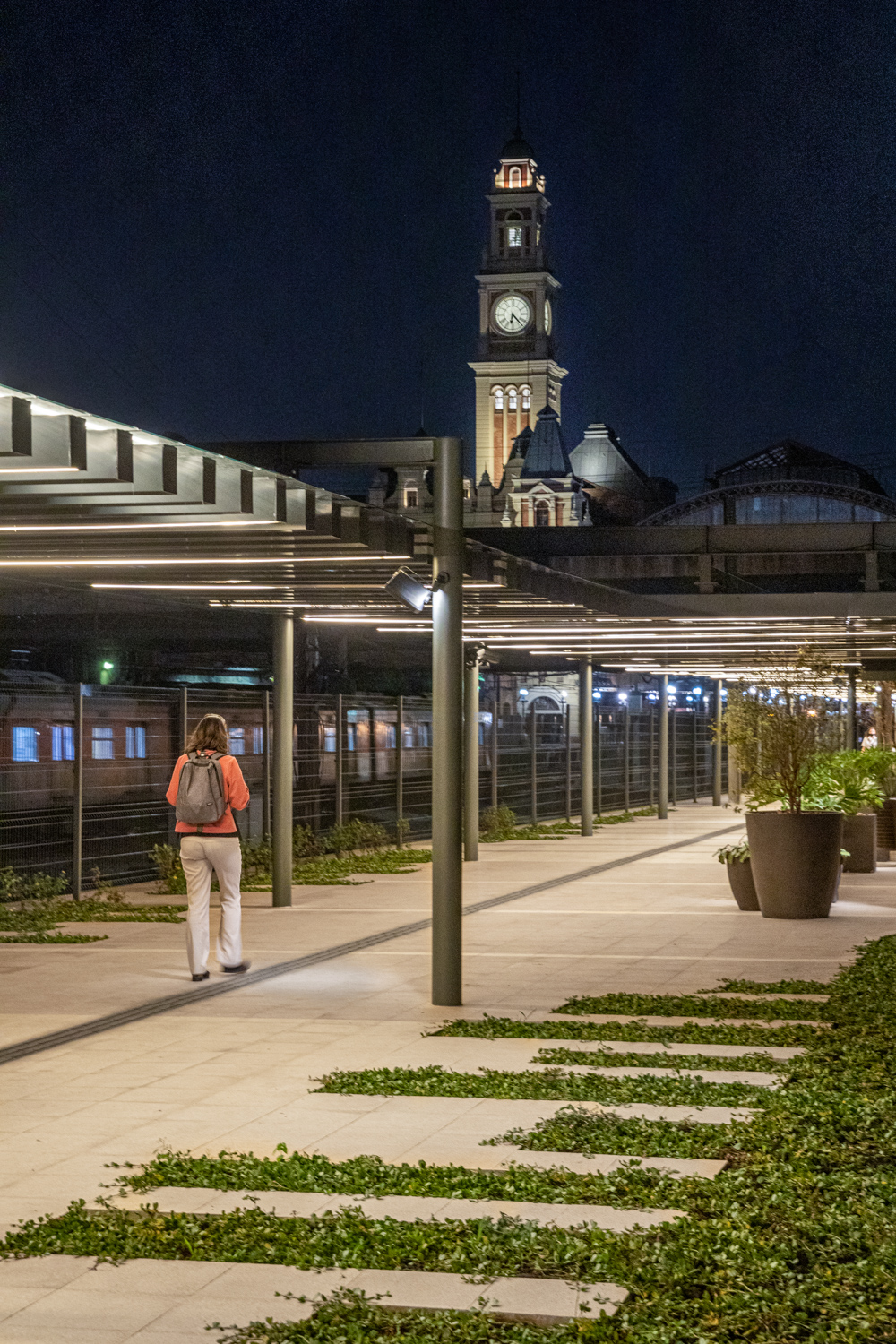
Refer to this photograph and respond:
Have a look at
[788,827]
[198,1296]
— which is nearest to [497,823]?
[788,827]

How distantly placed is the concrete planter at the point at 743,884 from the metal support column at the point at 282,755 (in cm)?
418

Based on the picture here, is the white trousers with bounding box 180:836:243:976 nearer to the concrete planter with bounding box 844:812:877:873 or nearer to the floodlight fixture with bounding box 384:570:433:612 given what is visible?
the floodlight fixture with bounding box 384:570:433:612

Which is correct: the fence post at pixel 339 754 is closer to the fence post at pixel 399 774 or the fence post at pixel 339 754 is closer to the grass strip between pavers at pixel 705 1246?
the fence post at pixel 399 774

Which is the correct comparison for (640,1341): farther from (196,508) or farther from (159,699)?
(159,699)

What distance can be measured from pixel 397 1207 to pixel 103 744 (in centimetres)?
1492

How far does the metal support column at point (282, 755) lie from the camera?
15.6 m

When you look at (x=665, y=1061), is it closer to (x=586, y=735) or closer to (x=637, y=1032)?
(x=637, y=1032)

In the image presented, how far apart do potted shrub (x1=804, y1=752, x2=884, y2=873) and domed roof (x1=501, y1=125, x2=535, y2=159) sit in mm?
164841

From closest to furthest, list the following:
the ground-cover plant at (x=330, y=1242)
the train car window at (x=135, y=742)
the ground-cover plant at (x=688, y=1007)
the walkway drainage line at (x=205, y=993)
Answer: the ground-cover plant at (x=330, y=1242), the walkway drainage line at (x=205, y=993), the ground-cover plant at (x=688, y=1007), the train car window at (x=135, y=742)

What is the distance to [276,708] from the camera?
15625 millimetres

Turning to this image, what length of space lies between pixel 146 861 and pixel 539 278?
152 metres

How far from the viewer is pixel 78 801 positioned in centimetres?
1736

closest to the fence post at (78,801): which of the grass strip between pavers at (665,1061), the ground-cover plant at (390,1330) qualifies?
the grass strip between pavers at (665,1061)

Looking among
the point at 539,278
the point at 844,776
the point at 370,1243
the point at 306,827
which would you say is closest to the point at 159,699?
the point at 306,827
